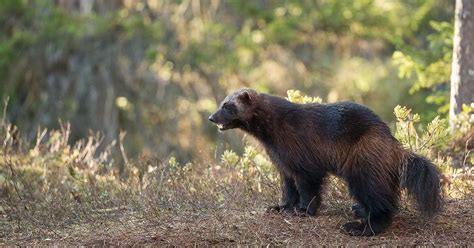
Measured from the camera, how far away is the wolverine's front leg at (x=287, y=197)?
27.9ft

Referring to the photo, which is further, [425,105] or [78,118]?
[78,118]

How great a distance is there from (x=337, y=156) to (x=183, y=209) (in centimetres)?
195

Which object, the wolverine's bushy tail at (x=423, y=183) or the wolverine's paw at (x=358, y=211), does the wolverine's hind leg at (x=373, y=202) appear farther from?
the wolverine's bushy tail at (x=423, y=183)

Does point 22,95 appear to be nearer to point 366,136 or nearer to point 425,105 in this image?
point 425,105

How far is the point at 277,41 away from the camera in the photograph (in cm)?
2094

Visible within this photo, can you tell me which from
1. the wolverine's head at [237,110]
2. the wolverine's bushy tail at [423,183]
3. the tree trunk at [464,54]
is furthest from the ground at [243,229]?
the tree trunk at [464,54]

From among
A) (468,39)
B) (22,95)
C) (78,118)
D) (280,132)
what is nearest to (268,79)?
(78,118)

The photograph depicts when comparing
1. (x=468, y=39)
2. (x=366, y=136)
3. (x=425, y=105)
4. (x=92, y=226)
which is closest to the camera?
(x=366, y=136)

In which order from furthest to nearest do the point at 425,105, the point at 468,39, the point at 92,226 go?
the point at 425,105
the point at 468,39
the point at 92,226

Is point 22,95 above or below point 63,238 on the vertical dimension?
below

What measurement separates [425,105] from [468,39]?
7.25m

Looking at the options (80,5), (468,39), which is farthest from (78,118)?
(468,39)

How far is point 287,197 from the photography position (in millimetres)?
8586

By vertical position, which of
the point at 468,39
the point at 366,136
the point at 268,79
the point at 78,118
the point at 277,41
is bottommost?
the point at 78,118
